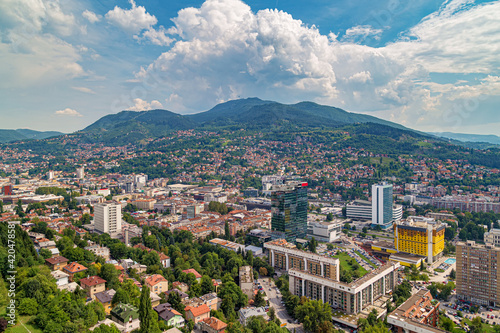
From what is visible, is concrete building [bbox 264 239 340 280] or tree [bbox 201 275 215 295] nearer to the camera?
tree [bbox 201 275 215 295]

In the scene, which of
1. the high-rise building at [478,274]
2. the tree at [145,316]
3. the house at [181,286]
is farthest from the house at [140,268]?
the high-rise building at [478,274]

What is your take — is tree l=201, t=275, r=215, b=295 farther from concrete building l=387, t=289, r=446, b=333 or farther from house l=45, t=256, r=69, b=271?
concrete building l=387, t=289, r=446, b=333

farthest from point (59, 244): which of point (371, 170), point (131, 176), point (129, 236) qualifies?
point (371, 170)

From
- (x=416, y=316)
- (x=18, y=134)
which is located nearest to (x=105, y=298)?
(x=416, y=316)

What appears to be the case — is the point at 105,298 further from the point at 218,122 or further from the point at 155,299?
the point at 218,122

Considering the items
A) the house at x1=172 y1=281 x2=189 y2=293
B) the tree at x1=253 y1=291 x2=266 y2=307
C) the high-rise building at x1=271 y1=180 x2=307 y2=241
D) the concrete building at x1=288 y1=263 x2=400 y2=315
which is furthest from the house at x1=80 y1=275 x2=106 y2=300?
the high-rise building at x1=271 y1=180 x2=307 y2=241
